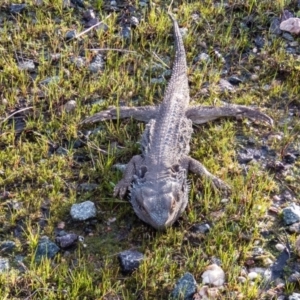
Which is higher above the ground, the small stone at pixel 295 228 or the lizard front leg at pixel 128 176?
the lizard front leg at pixel 128 176

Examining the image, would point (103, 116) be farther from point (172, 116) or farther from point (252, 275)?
point (252, 275)

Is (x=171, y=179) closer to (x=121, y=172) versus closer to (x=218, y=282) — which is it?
(x=121, y=172)

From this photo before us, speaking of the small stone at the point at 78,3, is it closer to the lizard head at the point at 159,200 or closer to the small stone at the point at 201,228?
the lizard head at the point at 159,200

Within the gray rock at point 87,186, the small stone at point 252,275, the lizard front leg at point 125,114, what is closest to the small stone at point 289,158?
the lizard front leg at point 125,114

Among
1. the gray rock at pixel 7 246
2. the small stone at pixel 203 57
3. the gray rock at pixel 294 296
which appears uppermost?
the small stone at pixel 203 57

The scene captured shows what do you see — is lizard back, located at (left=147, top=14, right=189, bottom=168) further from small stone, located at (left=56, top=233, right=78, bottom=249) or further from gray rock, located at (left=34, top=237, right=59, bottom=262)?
gray rock, located at (left=34, top=237, right=59, bottom=262)

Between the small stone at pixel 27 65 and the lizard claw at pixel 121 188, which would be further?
the small stone at pixel 27 65

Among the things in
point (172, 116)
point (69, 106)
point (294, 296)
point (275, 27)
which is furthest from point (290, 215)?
point (275, 27)
